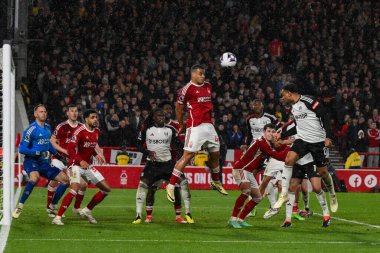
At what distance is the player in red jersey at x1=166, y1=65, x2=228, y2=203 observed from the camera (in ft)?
51.9

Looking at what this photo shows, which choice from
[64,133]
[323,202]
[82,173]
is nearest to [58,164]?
[64,133]

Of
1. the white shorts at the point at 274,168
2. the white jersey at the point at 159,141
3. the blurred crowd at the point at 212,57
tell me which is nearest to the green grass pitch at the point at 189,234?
the white shorts at the point at 274,168

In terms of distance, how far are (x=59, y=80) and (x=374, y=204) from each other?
12276 millimetres

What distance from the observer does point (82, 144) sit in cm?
1681

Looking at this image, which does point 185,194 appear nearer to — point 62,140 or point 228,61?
point 62,140

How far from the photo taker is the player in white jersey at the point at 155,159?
17.2 meters

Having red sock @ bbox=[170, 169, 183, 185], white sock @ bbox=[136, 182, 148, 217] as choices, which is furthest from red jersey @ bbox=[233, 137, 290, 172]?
white sock @ bbox=[136, 182, 148, 217]

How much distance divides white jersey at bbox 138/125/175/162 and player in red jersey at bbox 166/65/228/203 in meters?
1.42

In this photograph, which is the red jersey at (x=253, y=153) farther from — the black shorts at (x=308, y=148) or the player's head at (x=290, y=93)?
the player's head at (x=290, y=93)

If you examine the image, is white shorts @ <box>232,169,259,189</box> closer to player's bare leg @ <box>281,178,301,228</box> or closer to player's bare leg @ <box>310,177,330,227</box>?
player's bare leg @ <box>281,178,301,228</box>

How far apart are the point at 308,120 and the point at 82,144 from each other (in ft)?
13.5

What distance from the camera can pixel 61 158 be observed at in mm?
18734

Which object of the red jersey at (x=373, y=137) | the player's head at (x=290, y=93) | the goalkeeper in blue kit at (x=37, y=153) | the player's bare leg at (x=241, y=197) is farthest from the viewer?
the red jersey at (x=373, y=137)

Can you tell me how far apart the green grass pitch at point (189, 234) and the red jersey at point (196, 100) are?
1924 millimetres
